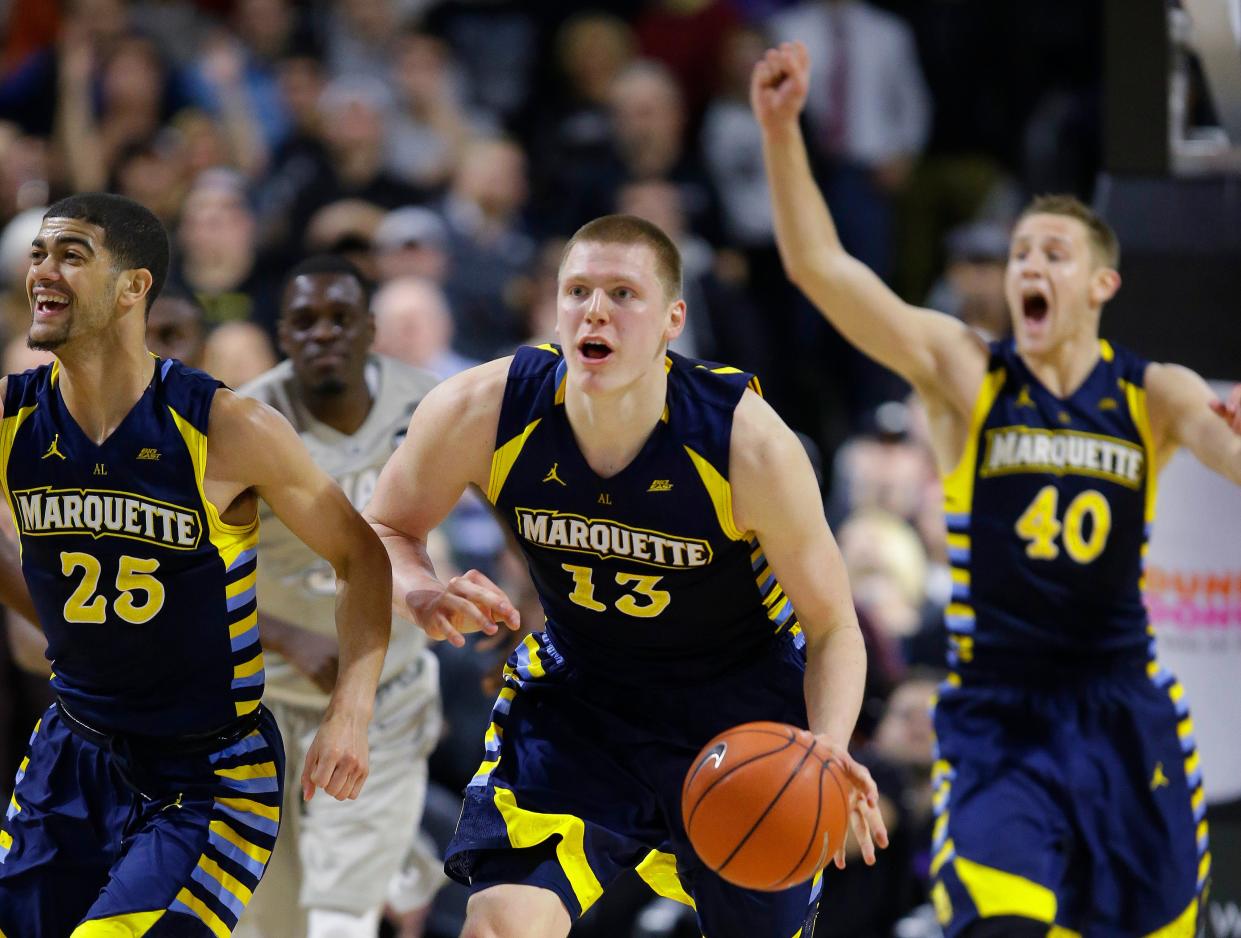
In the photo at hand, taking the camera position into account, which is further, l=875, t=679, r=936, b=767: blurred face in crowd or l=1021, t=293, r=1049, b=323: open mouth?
l=875, t=679, r=936, b=767: blurred face in crowd

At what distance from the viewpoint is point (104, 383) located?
4.95m

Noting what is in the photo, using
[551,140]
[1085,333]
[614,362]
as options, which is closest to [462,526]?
[551,140]

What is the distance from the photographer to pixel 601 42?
12.3 metres

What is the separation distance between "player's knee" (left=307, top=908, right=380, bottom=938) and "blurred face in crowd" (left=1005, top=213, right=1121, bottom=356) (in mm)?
2881

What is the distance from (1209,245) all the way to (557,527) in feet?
10.4

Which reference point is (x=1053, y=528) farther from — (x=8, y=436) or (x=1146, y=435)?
(x=8, y=436)

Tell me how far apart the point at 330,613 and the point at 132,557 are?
1.66 meters

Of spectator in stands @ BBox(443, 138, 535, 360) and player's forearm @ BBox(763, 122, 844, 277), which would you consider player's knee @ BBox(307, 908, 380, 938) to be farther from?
spectator in stands @ BBox(443, 138, 535, 360)

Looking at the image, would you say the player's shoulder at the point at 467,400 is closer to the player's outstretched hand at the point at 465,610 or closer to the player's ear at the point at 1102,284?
the player's outstretched hand at the point at 465,610

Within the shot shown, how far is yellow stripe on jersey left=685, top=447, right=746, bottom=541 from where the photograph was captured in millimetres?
5105

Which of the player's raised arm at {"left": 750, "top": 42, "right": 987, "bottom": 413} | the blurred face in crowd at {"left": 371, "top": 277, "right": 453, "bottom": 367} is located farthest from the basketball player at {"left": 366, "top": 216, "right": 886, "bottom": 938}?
the blurred face in crowd at {"left": 371, "top": 277, "right": 453, "bottom": 367}

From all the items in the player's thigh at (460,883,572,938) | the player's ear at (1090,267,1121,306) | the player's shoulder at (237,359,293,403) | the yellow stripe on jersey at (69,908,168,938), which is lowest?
the player's thigh at (460,883,572,938)

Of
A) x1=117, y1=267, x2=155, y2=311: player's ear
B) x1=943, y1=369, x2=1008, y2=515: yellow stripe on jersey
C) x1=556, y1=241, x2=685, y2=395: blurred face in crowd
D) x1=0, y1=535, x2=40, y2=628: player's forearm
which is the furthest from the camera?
x1=943, y1=369, x2=1008, y2=515: yellow stripe on jersey

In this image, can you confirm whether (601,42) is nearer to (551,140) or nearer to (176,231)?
(551,140)
